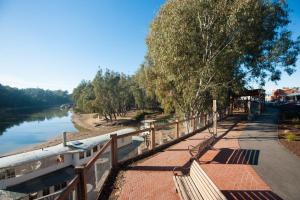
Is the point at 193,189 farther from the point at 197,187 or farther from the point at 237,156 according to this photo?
the point at 237,156

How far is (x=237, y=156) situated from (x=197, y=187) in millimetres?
5088

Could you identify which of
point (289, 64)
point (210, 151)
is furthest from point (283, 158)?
point (289, 64)

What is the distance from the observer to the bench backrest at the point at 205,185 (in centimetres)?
430

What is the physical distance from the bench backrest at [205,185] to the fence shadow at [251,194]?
1.15 meters

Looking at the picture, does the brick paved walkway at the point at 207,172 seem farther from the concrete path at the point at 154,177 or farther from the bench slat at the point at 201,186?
the bench slat at the point at 201,186

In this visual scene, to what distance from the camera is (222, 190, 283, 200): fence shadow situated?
6066mm

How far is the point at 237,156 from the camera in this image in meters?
9.94

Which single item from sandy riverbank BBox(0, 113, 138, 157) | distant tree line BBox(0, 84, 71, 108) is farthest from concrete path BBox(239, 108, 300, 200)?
distant tree line BBox(0, 84, 71, 108)

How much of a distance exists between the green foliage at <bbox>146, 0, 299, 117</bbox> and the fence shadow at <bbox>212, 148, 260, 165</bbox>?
8239 mm


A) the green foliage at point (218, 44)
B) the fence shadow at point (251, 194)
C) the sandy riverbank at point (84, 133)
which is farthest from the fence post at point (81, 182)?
the sandy riverbank at point (84, 133)

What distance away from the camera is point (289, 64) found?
20.1 m

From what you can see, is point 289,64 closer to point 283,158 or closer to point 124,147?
point 283,158

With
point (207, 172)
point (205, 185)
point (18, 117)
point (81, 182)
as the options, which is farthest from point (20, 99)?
point (205, 185)

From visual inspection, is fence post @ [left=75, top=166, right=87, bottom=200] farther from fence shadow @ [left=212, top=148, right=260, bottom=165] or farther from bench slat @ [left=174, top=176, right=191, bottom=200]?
fence shadow @ [left=212, top=148, right=260, bottom=165]
